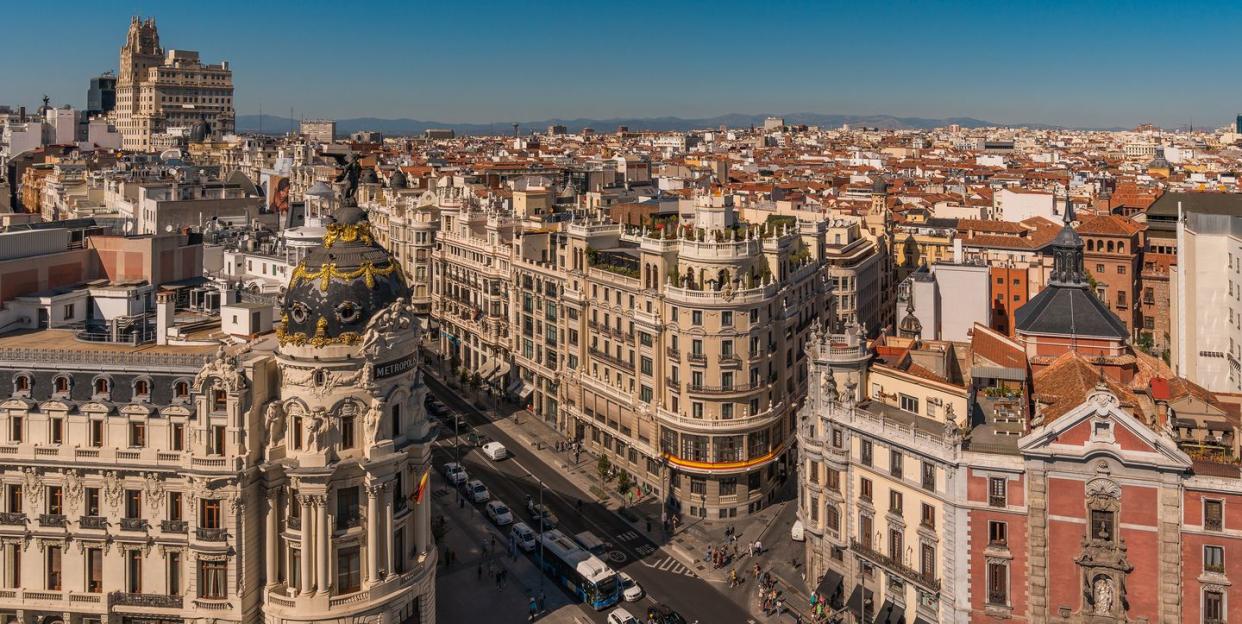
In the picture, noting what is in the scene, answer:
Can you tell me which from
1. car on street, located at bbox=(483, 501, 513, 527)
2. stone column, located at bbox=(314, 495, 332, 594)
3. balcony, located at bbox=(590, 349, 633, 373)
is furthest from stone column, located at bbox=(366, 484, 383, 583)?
balcony, located at bbox=(590, 349, 633, 373)

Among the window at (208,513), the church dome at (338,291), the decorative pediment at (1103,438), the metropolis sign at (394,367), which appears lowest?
the window at (208,513)

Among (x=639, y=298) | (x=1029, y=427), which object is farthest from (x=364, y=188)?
(x=1029, y=427)

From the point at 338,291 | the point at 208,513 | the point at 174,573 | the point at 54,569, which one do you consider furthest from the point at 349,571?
the point at 54,569

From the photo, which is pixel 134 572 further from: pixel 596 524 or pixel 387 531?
pixel 596 524

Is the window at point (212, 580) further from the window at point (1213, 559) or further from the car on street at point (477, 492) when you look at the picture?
the window at point (1213, 559)

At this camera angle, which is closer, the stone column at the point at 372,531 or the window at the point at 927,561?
the stone column at the point at 372,531

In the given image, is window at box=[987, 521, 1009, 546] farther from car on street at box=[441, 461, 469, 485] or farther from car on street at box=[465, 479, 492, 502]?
car on street at box=[441, 461, 469, 485]

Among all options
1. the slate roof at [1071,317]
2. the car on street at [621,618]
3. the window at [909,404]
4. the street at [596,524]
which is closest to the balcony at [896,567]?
the street at [596,524]

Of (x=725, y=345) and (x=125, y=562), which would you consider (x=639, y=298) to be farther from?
(x=125, y=562)
